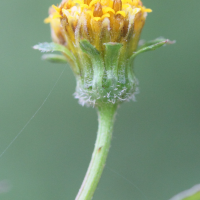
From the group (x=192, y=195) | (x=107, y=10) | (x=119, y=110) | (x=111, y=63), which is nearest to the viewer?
(x=192, y=195)

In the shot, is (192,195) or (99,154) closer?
(192,195)

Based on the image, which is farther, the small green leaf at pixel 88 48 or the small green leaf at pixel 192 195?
the small green leaf at pixel 88 48

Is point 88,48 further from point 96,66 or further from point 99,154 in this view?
point 99,154

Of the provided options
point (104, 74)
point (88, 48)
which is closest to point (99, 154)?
point (104, 74)

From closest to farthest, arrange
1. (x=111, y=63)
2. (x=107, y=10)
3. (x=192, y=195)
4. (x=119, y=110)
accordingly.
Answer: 1. (x=192, y=195)
2. (x=107, y=10)
3. (x=111, y=63)
4. (x=119, y=110)

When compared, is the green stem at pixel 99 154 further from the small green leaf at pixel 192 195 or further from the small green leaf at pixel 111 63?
the small green leaf at pixel 192 195

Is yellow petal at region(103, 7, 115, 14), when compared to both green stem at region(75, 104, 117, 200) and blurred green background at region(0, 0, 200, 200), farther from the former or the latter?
blurred green background at region(0, 0, 200, 200)

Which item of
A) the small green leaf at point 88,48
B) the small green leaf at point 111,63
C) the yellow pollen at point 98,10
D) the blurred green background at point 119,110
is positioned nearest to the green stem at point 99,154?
the small green leaf at point 111,63
